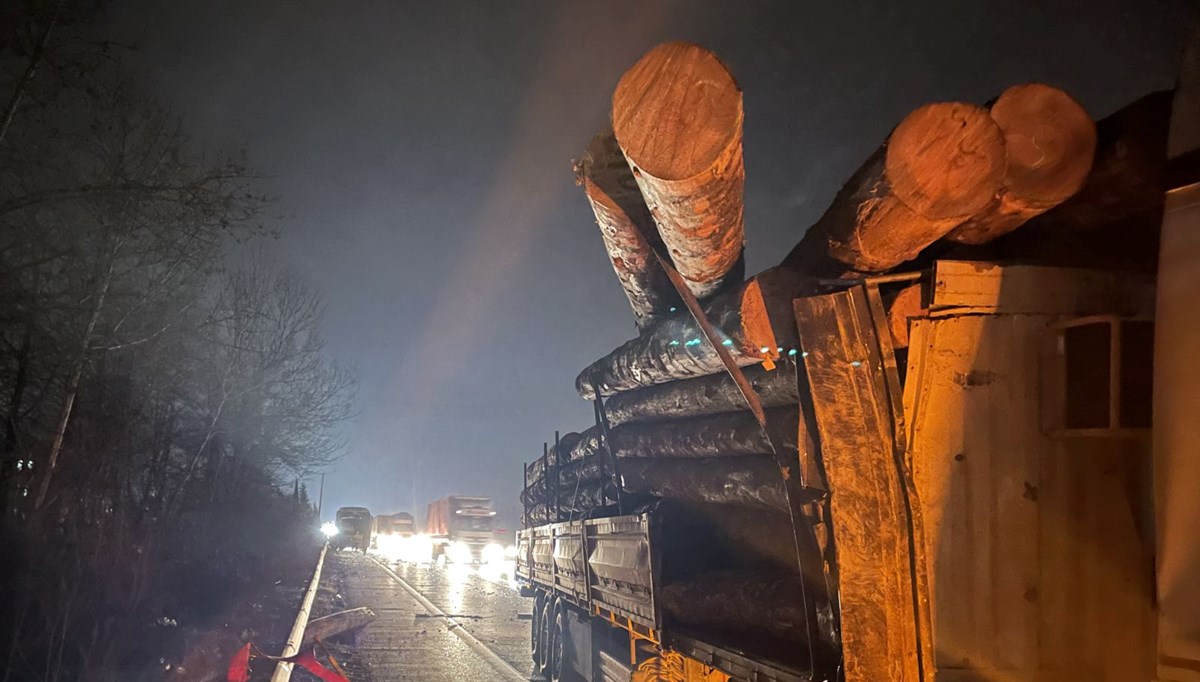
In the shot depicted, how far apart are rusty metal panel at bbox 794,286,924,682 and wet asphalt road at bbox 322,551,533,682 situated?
8.56 metres

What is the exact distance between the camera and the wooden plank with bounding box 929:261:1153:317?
2660mm

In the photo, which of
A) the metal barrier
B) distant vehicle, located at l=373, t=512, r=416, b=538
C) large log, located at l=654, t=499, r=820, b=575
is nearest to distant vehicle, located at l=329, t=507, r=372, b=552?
distant vehicle, located at l=373, t=512, r=416, b=538

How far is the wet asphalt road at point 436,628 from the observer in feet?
34.7

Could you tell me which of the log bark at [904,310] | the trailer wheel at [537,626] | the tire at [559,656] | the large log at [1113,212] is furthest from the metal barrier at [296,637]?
the large log at [1113,212]

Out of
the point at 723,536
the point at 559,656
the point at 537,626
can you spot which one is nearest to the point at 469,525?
the point at 537,626

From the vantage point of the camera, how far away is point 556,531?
30.2 ft

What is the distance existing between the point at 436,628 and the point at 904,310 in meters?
14.1

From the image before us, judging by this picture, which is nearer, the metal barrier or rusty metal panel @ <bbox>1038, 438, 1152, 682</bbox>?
rusty metal panel @ <bbox>1038, 438, 1152, 682</bbox>

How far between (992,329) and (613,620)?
5.25 metres

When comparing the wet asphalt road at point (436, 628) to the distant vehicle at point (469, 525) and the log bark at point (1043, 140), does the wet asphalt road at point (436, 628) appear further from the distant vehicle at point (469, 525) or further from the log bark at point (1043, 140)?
the log bark at point (1043, 140)

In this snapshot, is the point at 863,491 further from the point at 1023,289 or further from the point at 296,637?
the point at 296,637

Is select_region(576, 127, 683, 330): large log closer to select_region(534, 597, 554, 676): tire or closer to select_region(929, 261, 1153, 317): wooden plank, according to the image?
select_region(929, 261, 1153, 317): wooden plank

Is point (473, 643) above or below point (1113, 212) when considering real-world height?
below

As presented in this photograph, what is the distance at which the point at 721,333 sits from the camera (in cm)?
380
